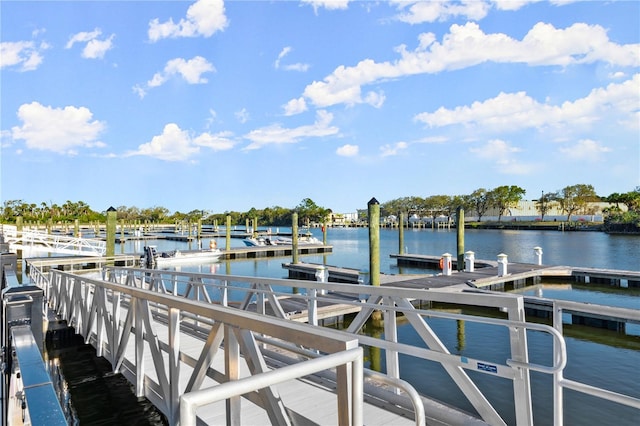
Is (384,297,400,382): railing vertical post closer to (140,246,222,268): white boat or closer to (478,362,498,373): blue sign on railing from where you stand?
(478,362,498,373): blue sign on railing

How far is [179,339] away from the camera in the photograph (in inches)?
188

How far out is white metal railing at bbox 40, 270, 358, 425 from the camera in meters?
2.07

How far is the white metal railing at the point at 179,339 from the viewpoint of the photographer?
6.79 ft

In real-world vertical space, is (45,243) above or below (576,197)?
below

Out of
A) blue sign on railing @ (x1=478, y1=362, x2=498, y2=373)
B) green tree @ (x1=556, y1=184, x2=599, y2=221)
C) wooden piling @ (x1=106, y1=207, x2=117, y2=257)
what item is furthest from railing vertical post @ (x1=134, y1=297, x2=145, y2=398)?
green tree @ (x1=556, y1=184, x2=599, y2=221)

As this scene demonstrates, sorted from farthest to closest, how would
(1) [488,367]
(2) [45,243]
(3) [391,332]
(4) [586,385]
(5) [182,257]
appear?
1. (5) [182,257]
2. (2) [45,243]
3. (3) [391,332]
4. (1) [488,367]
5. (4) [586,385]

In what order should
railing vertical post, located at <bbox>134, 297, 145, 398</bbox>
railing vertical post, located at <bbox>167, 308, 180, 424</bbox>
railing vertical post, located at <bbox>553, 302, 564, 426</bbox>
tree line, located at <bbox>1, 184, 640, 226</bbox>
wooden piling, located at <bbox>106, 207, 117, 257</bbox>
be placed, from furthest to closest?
1. tree line, located at <bbox>1, 184, 640, 226</bbox>
2. wooden piling, located at <bbox>106, 207, 117, 257</bbox>
3. railing vertical post, located at <bbox>134, 297, 145, 398</bbox>
4. railing vertical post, located at <bbox>167, 308, 180, 424</bbox>
5. railing vertical post, located at <bbox>553, 302, 564, 426</bbox>

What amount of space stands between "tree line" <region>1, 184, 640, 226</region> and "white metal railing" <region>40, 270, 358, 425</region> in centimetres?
7113

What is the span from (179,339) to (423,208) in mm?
150744

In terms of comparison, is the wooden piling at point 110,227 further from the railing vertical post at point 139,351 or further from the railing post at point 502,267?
the railing vertical post at point 139,351

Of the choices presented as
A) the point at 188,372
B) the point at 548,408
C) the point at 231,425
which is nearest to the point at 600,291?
the point at 548,408

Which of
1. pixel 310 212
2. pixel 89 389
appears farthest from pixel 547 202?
pixel 89 389

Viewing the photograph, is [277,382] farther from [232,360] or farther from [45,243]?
[45,243]

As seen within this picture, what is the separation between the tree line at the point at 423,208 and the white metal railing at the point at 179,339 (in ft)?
233
